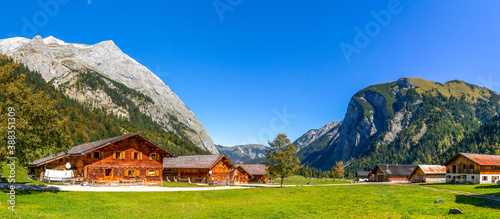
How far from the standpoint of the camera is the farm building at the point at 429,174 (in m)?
97.7

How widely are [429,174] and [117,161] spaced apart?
93810 mm

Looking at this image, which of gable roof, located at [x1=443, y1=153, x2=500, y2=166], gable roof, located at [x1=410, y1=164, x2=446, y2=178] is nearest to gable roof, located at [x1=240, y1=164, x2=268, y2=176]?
gable roof, located at [x1=410, y1=164, x2=446, y2=178]

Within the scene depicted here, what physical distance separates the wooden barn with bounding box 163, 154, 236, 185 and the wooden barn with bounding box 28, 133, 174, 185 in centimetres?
1558

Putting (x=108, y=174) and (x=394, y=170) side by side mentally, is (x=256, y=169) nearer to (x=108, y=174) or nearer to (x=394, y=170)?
(x=108, y=174)

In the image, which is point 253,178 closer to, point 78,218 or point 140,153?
point 140,153

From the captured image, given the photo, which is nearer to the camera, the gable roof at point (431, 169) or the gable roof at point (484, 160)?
the gable roof at point (484, 160)

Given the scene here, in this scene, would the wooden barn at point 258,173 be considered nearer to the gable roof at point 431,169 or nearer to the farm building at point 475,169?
the farm building at point 475,169

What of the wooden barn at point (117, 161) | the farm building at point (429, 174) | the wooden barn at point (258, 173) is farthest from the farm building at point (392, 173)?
the wooden barn at point (117, 161)

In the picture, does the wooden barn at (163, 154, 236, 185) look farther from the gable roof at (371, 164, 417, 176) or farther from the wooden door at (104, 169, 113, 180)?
the gable roof at (371, 164, 417, 176)

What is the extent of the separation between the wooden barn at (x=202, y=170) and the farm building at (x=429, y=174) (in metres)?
63.8

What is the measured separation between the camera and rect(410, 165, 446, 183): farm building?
97688 mm

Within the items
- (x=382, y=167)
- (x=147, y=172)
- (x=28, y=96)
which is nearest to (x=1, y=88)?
(x=28, y=96)

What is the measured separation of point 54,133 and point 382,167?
11181 cm

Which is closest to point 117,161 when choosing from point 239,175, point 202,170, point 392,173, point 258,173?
point 202,170
